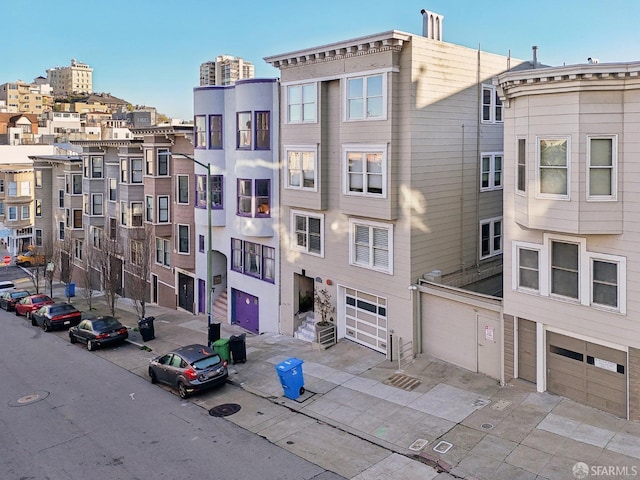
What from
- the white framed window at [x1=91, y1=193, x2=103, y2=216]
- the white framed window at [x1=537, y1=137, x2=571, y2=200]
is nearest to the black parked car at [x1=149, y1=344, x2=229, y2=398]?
the white framed window at [x1=537, y1=137, x2=571, y2=200]

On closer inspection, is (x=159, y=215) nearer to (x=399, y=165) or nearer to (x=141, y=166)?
(x=141, y=166)

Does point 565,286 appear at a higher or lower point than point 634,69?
lower

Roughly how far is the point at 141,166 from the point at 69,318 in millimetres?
11819

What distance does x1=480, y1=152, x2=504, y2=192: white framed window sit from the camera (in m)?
25.1

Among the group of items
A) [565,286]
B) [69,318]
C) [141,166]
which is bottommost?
[69,318]

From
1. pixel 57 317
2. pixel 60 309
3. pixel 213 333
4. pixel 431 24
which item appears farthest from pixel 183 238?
pixel 431 24

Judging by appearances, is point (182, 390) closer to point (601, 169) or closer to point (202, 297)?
point (202, 297)

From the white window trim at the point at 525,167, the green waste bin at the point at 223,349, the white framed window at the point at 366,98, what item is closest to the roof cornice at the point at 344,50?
the white framed window at the point at 366,98

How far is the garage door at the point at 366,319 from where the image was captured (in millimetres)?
22500

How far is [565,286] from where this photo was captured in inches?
653

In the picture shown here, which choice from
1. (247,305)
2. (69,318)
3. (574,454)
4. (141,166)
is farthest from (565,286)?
(141,166)

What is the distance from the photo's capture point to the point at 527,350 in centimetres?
1762

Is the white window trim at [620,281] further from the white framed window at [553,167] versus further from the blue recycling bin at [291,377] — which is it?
the blue recycling bin at [291,377]

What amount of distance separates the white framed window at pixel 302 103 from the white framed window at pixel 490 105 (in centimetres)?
743
